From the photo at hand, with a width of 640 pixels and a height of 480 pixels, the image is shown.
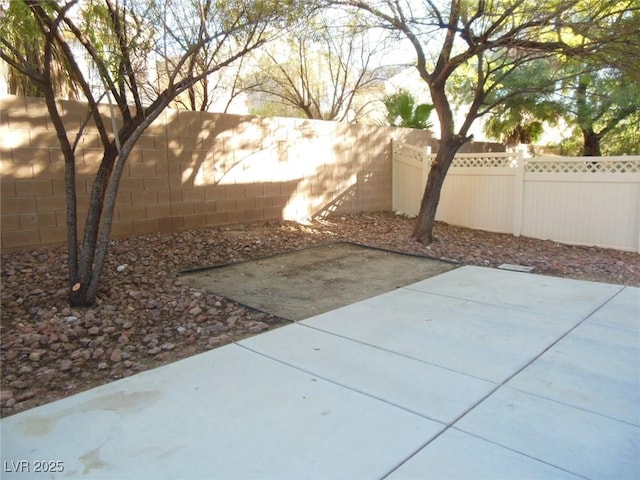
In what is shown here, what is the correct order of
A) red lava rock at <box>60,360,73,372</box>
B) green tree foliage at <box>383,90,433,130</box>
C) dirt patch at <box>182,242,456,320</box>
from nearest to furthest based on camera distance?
1. red lava rock at <box>60,360,73,372</box>
2. dirt patch at <box>182,242,456,320</box>
3. green tree foliage at <box>383,90,433,130</box>

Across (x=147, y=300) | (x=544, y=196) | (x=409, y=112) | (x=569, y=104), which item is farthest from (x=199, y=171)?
(x=569, y=104)

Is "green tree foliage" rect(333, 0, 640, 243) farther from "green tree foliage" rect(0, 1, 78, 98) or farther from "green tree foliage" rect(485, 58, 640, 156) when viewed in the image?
"green tree foliage" rect(0, 1, 78, 98)

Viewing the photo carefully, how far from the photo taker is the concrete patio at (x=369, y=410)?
2.45 metres

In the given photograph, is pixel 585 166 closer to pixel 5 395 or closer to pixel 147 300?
pixel 147 300

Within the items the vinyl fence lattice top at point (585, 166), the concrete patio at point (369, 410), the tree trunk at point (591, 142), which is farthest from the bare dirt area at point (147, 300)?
the tree trunk at point (591, 142)

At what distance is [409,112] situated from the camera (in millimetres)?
12617

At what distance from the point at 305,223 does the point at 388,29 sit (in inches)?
147

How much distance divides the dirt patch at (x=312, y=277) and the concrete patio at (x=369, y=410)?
741 mm

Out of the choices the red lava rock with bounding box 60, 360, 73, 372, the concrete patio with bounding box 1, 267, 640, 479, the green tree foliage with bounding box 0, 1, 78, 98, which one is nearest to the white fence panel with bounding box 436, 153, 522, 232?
the concrete patio with bounding box 1, 267, 640, 479

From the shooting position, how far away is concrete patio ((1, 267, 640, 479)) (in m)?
2.45

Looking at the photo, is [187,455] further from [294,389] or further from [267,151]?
[267,151]

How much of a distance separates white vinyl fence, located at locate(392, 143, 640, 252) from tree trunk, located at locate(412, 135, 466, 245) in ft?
5.16

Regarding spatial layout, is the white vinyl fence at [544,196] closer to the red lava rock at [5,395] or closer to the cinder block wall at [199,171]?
the cinder block wall at [199,171]

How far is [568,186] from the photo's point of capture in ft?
28.5
